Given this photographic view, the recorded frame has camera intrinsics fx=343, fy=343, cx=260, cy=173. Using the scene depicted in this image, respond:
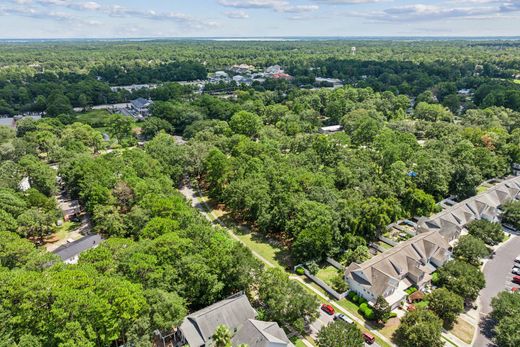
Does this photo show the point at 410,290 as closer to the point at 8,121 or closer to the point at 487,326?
the point at 487,326

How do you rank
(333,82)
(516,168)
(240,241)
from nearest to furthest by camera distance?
1. (240,241)
2. (516,168)
3. (333,82)

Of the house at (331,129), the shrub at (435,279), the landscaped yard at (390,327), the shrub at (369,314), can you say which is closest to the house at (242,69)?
the house at (331,129)

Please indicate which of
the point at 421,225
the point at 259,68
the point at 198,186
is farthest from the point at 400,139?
the point at 259,68

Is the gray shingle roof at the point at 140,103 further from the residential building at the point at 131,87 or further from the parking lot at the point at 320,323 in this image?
the parking lot at the point at 320,323

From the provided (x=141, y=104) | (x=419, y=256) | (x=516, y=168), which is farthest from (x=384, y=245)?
(x=141, y=104)

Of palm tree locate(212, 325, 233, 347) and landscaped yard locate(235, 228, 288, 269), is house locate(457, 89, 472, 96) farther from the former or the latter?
palm tree locate(212, 325, 233, 347)
